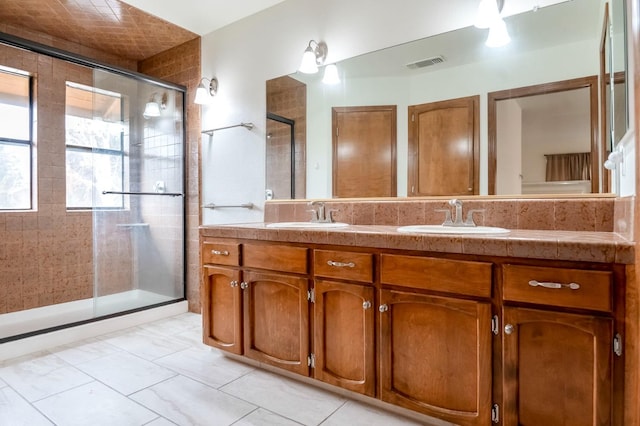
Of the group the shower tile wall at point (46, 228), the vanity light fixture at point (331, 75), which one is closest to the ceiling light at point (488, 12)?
the vanity light fixture at point (331, 75)

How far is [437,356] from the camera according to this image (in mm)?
1481

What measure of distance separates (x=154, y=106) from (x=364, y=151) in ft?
6.89

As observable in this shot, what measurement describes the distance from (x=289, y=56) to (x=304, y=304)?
186cm

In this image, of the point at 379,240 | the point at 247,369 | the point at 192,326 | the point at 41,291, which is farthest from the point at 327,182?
A: the point at 41,291

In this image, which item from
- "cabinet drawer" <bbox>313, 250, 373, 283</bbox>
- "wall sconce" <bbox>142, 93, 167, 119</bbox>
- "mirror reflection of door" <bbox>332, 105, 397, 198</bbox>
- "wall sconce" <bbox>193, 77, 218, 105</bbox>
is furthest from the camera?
"wall sconce" <bbox>142, 93, 167, 119</bbox>

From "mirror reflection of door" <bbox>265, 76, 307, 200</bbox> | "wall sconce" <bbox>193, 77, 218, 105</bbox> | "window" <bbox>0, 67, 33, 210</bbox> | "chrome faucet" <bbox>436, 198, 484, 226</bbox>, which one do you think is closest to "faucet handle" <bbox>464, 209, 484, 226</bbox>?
"chrome faucet" <bbox>436, 198, 484, 226</bbox>

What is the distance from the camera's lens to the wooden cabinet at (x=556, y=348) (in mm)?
1162

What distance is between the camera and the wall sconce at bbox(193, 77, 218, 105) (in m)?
3.03

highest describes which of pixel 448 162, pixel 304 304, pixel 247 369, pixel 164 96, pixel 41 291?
pixel 164 96

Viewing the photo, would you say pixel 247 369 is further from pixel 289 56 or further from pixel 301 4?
pixel 301 4

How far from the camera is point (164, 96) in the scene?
329 cm

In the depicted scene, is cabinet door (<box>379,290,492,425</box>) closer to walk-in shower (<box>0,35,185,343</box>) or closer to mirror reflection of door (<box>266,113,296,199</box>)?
mirror reflection of door (<box>266,113,296,199</box>)

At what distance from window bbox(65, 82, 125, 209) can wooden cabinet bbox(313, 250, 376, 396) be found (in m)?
2.21

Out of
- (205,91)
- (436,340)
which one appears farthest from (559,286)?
(205,91)
